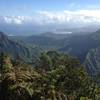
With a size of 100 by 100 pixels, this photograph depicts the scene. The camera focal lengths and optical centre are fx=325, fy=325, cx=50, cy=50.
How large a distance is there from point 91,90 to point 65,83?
4672mm

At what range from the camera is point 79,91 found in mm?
53688

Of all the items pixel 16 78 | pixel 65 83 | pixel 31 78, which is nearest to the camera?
pixel 16 78

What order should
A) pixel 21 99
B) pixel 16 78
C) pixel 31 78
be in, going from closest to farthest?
pixel 21 99 → pixel 16 78 → pixel 31 78

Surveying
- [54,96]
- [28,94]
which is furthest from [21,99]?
[54,96]

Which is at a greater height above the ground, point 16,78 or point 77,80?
point 16,78

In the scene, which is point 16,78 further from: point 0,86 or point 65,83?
point 65,83

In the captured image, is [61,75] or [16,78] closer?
[16,78]

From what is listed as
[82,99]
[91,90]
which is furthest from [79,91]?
[82,99]

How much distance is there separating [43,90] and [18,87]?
10.3 feet

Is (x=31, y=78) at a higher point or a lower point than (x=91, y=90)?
higher

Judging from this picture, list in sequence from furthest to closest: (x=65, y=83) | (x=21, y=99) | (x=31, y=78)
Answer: (x=65, y=83) < (x=31, y=78) < (x=21, y=99)

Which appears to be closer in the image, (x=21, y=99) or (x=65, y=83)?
(x=21, y=99)

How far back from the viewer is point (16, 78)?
41.8m

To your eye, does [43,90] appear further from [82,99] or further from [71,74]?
[71,74]
